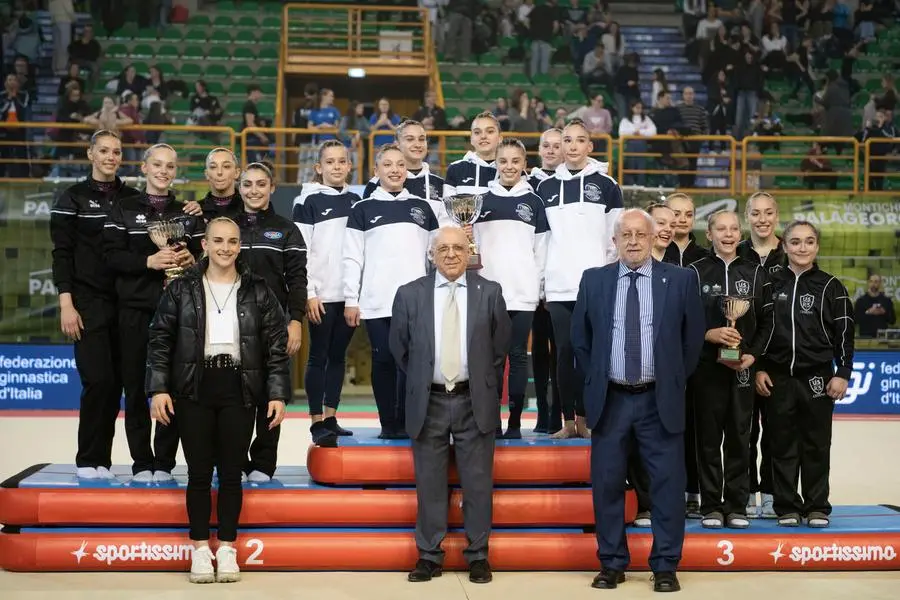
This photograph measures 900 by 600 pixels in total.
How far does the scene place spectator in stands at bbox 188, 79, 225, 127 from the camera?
58.0 feet

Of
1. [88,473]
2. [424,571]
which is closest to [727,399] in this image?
[424,571]

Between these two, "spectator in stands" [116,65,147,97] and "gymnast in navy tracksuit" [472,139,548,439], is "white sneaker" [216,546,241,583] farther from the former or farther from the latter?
"spectator in stands" [116,65,147,97]

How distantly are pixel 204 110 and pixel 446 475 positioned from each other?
527 inches

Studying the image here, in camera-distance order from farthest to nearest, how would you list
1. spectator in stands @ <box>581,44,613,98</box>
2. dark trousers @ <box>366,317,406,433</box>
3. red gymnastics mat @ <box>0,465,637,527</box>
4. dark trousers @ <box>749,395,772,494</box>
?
spectator in stands @ <box>581,44,613,98</box>
dark trousers @ <box>366,317,406,433</box>
dark trousers @ <box>749,395,772,494</box>
red gymnastics mat @ <box>0,465,637,527</box>

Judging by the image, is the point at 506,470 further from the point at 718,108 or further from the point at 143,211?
the point at 718,108

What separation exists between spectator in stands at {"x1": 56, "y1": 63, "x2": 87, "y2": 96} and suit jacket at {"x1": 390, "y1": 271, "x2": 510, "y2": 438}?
13305 millimetres

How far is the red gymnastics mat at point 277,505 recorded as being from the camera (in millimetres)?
5648

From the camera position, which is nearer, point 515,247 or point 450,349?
point 450,349

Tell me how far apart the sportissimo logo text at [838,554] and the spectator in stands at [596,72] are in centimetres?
1507

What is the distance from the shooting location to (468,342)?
5.49m

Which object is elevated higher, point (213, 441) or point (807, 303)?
point (807, 303)

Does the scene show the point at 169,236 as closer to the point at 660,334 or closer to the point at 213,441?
the point at 213,441

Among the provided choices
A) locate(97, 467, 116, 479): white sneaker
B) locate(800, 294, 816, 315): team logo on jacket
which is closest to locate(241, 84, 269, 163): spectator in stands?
locate(97, 467, 116, 479): white sneaker

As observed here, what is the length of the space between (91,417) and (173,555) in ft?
3.07
